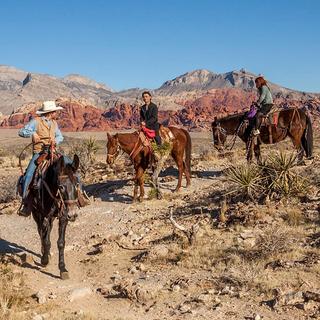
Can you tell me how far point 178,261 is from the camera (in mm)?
9375

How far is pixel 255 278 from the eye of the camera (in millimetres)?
7980

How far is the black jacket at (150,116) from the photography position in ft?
47.9

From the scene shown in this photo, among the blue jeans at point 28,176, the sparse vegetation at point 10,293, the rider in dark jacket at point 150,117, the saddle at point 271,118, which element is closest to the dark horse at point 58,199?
the blue jeans at point 28,176

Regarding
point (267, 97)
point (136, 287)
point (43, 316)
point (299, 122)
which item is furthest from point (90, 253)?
point (299, 122)

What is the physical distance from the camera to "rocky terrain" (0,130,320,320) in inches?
288

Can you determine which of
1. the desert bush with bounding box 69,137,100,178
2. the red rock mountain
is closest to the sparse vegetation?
the desert bush with bounding box 69,137,100,178

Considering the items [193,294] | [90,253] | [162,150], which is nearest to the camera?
[193,294]

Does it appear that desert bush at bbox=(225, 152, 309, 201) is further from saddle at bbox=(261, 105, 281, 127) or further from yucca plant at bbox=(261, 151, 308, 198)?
saddle at bbox=(261, 105, 281, 127)

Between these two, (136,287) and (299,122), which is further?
(299,122)

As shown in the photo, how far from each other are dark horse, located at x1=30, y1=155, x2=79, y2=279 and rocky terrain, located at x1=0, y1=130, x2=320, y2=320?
2.11 ft

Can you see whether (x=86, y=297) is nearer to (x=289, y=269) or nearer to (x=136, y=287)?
(x=136, y=287)

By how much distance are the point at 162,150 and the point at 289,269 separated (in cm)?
725

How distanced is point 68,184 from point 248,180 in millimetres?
5403

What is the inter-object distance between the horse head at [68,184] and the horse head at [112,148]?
5.69m
